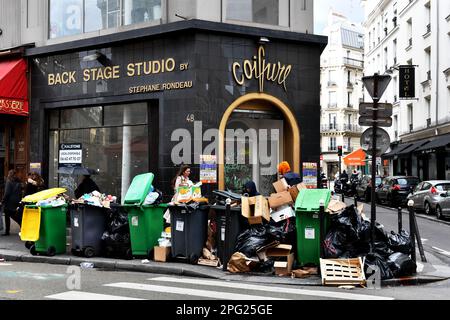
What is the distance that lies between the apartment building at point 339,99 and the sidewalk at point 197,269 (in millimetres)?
65605

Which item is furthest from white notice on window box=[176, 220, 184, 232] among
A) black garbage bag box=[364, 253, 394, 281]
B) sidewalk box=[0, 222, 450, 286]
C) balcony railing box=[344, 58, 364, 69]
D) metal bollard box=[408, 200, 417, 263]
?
balcony railing box=[344, 58, 364, 69]

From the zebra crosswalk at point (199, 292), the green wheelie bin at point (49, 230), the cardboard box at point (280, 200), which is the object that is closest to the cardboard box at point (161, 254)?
the zebra crosswalk at point (199, 292)

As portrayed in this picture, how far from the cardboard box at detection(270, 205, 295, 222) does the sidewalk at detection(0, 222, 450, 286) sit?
3.59 feet

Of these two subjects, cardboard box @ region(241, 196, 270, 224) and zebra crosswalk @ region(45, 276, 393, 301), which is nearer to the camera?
zebra crosswalk @ region(45, 276, 393, 301)

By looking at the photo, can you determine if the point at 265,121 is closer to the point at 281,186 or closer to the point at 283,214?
the point at 281,186

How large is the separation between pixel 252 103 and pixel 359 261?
22.5 ft

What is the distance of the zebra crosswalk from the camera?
7.21 metres

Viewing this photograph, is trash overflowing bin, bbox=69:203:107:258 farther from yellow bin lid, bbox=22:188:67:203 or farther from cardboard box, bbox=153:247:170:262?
cardboard box, bbox=153:247:170:262

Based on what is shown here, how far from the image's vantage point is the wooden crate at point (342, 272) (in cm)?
834

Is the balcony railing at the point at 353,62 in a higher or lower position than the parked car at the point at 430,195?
A: higher

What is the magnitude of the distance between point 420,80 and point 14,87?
1048 inches

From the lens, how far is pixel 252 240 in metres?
9.38

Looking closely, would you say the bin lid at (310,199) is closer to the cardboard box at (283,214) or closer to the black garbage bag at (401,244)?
the cardboard box at (283,214)
